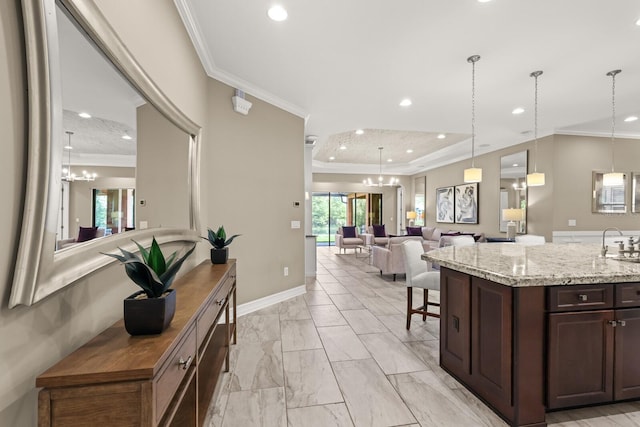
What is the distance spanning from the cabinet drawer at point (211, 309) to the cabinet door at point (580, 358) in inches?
79.8

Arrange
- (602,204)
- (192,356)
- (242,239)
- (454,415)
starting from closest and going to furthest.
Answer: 1. (192,356)
2. (454,415)
3. (242,239)
4. (602,204)

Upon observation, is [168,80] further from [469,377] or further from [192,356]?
[469,377]

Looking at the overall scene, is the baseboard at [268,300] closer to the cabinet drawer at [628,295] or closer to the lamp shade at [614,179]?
the cabinet drawer at [628,295]

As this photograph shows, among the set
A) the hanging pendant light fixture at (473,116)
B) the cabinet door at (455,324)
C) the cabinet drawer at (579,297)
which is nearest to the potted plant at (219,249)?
A: the cabinet door at (455,324)

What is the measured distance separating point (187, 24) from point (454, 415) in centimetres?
365

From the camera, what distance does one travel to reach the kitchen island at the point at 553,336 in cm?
177

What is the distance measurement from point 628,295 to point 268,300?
3586 millimetres

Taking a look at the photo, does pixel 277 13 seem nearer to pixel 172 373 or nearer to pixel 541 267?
pixel 172 373

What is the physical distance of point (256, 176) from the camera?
4.07 meters

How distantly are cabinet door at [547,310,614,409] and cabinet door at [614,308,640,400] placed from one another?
0.17 feet

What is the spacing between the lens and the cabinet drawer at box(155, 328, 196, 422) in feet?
3.25

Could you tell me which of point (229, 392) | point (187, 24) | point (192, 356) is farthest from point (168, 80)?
point (229, 392)

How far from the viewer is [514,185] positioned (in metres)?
6.76

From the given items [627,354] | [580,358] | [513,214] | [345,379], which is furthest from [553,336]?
[513,214]
